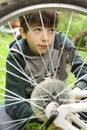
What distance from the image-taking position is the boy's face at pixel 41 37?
7.20 feet

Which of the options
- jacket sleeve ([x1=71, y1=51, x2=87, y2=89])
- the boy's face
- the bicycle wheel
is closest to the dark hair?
the boy's face

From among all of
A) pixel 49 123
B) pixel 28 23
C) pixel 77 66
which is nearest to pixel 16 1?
pixel 28 23

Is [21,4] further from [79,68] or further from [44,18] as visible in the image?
[79,68]

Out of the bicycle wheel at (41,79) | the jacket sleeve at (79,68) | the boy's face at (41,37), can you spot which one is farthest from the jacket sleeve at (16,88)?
the jacket sleeve at (79,68)

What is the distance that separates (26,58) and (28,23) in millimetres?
197

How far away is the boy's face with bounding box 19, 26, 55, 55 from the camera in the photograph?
219cm

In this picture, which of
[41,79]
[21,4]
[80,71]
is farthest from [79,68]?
[21,4]

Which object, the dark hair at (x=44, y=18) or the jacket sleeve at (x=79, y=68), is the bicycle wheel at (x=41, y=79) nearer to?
the jacket sleeve at (x=79, y=68)

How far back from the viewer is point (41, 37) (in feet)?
7.20

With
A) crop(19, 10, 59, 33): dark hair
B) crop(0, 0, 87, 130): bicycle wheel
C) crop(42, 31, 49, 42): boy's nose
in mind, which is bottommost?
crop(0, 0, 87, 130): bicycle wheel

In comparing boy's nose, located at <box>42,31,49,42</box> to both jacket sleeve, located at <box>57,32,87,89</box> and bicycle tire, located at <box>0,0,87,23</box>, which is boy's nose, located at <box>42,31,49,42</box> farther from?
bicycle tire, located at <box>0,0,87,23</box>

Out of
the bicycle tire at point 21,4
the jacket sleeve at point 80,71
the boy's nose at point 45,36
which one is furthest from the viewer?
the jacket sleeve at point 80,71

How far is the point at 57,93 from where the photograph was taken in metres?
2.04

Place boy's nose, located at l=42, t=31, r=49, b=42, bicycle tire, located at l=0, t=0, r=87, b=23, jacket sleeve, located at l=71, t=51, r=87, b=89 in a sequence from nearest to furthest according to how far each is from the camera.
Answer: bicycle tire, located at l=0, t=0, r=87, b=23 < boy's nose, located at l=42, t=31, r=49, b=42 < jacket sleeve, located at l=71, t=51, r=87, b=89
